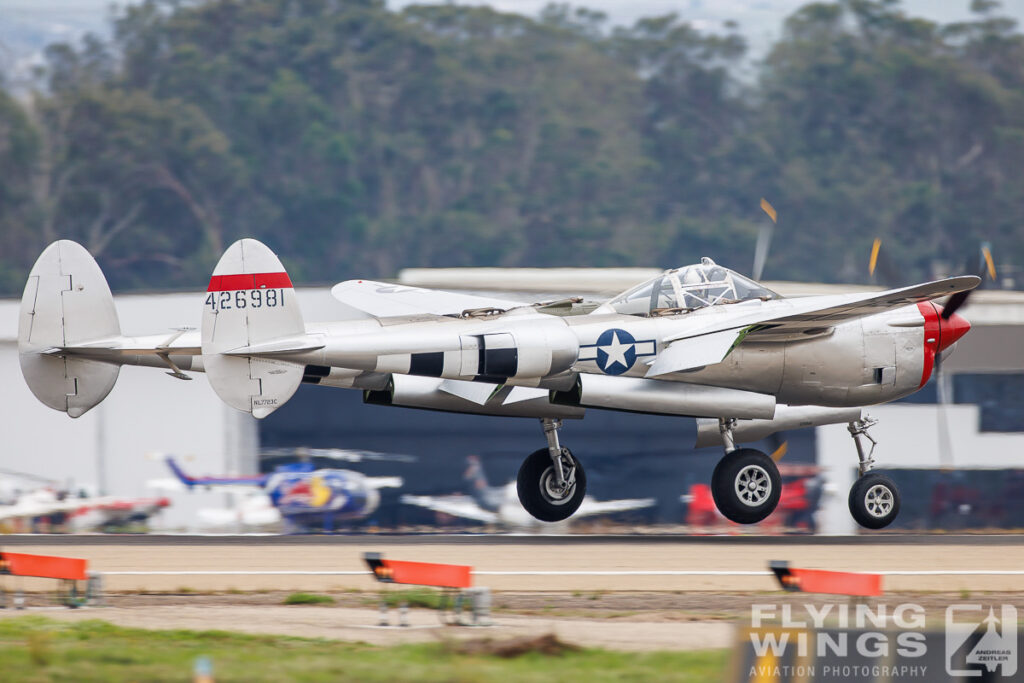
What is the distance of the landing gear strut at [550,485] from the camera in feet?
69.4

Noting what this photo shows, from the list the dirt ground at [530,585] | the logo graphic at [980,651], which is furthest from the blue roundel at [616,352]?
the logo graphic at [980,651]

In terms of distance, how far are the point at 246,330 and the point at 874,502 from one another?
33.3 feet

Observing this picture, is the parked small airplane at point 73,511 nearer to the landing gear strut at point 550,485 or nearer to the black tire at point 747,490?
the landing gear strut at point 550,485

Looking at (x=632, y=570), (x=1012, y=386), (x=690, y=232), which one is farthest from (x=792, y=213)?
(x=632, y=570)

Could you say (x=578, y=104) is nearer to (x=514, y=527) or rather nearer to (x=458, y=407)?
(x=514, y=527)

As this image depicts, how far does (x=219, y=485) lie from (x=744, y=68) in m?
72.3

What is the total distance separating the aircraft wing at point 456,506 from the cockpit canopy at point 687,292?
14.0 m

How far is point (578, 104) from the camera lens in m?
92.6

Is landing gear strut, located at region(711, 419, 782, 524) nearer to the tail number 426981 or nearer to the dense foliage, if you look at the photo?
the tail number 426981

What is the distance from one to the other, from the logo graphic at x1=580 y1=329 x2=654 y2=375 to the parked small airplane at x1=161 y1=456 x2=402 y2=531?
15.7 metres

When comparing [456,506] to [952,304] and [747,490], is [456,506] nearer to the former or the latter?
[747,490]

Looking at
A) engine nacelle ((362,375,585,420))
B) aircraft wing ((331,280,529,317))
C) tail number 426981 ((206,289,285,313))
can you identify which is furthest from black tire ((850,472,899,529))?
tail number 426981 ((206,289,285,313))

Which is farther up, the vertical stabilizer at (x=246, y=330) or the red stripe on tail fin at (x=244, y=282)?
the red stripe on tail fin at (x=244, y=282)

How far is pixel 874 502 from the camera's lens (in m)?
A: 20.9
